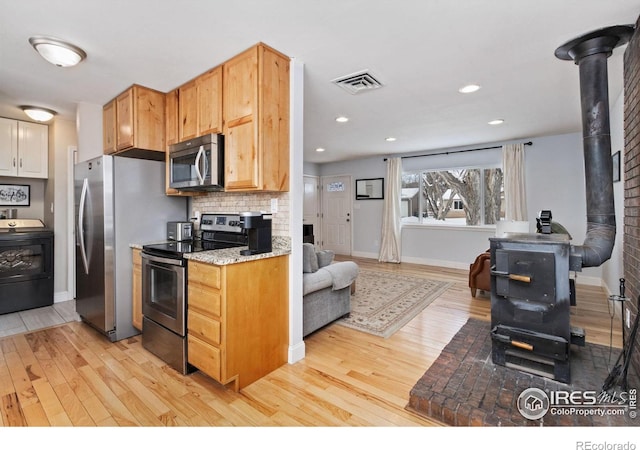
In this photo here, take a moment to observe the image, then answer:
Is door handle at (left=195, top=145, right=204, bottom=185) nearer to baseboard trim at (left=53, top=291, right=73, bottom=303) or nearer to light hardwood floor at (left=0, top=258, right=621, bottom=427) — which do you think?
light hardwood floor at (left=0, top=258, right=621, bottom=427)

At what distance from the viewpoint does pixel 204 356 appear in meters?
2.05

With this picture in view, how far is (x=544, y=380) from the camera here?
6.48 ft

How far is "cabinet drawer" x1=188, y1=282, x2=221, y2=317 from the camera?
6.44ft

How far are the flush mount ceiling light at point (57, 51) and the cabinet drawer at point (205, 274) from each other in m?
1.73

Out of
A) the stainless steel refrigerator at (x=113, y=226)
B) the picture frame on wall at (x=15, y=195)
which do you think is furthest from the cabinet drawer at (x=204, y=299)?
the picture frame on wall at (x=15, y=195)

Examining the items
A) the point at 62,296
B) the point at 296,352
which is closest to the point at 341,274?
the point at 296,352

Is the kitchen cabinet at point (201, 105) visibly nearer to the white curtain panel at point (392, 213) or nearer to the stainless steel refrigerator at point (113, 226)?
the stainless steel refrigerator at point (113, 226)

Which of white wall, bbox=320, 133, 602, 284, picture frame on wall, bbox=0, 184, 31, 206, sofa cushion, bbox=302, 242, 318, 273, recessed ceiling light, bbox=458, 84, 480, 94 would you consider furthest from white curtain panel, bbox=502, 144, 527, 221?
picture frame on wall, bbox=0, 184, 31, 206

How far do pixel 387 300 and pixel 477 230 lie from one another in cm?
287

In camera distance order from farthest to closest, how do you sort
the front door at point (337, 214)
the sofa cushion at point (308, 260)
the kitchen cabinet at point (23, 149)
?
the front door at point (337, 214) < the kitchen cabinet at point (23, 149) < the sofa cushion at point (308, 260)

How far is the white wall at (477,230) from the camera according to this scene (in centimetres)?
484

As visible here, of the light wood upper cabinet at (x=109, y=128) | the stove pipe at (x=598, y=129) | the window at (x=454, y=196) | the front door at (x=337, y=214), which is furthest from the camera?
the front door at (x=337, y=214)
